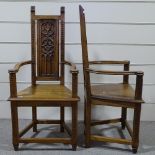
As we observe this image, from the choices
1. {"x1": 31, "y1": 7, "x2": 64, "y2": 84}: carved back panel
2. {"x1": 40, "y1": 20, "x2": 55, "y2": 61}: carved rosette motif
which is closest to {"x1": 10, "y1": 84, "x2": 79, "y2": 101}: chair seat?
{"x1": 31, "y1": 7, "x2": 64, "y2": 84}: carved back panel

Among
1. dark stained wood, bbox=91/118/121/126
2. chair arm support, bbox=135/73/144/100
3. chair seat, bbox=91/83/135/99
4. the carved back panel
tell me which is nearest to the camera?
chair arm support, bbox=135/73/144/100

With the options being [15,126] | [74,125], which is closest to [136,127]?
[74,125]

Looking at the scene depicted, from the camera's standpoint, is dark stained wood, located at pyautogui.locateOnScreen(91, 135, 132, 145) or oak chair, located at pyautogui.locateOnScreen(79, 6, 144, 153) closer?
oak chair, located at pyautogui.locateOnScreen(79, 6, 144, 153)

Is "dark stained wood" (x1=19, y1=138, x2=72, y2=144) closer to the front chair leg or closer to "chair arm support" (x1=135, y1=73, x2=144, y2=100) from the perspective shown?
the front chair leg

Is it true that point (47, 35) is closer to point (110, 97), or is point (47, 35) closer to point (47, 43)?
point (47, 43)

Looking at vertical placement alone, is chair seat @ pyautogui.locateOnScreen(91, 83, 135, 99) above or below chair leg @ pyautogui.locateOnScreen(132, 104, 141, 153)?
above

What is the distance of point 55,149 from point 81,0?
1324 mm

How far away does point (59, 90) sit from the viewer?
217 centimetres

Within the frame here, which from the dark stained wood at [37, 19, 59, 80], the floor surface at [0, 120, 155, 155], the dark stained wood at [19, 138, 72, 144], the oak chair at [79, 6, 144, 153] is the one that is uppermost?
the dark stained wood at [37, 19, 59, 80]

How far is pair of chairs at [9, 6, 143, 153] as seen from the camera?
1.97 metres

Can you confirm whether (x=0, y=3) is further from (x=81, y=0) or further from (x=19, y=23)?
(x=81, y=0)

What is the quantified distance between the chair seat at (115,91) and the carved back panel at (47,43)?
36 cm

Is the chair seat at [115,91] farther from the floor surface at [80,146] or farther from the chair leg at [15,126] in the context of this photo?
the chair leg at [15,126]

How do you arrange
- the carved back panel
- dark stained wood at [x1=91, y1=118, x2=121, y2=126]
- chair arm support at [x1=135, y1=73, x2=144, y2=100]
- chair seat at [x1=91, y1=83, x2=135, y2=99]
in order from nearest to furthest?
chair arm support at [x1=135, y1=73, x2=144, y2=100] < chair seat at [x1=91, y1=83, x2=135, y2=99] < the carved back panel < dark stained wood at [x1=91, y1=118, x2=121, y2=126]
